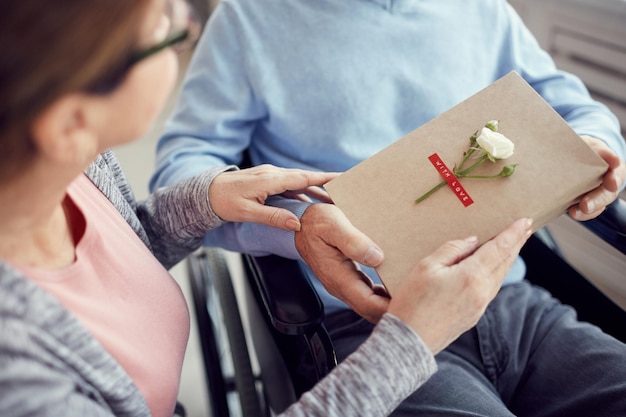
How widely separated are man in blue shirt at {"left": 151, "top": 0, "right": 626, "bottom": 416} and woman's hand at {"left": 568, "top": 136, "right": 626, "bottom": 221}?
2.5 inches

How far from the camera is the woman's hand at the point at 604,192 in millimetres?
803

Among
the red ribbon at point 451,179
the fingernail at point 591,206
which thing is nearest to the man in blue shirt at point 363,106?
the fingernail at point 591,206

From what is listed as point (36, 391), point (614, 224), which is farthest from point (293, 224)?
point (614, 224)

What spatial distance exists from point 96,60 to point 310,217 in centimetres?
45

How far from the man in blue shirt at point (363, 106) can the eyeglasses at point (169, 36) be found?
0.39 meters

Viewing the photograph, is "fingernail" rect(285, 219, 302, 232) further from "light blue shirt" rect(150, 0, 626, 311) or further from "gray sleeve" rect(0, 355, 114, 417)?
"gray sleeve" rect(0, 355, 114, 417)

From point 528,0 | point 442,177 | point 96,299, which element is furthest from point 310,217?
point 528,0

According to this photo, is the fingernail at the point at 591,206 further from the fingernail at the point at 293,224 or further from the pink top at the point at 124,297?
the pink top at the point at 124,297

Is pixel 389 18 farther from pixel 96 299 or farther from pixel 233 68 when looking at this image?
pixel 96 299

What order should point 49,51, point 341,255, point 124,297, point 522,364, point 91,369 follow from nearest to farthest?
point 49,51 → point 91,369 → point 124,297 → point 341,255 → point 522,364

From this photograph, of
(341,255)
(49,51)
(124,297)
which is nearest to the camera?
(49,51)

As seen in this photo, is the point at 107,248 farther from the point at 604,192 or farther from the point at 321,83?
the point at 604,192

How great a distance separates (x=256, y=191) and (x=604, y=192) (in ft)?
1.76

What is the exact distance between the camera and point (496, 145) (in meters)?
0.75
